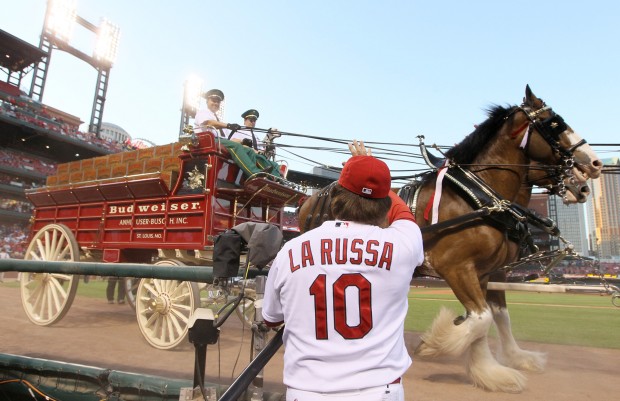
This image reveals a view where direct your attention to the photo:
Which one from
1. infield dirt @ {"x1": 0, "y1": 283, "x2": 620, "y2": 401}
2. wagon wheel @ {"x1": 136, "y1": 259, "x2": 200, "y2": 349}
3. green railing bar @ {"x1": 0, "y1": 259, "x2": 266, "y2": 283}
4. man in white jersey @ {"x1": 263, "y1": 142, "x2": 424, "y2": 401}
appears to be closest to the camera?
man in white jersey @ {"x1": 263, "y1": 142, "x2": 424, "y2": 401}

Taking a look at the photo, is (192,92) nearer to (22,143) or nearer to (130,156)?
(22,143)

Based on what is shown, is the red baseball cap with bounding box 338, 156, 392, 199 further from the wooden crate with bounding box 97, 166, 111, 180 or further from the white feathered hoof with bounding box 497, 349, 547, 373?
the wooden crate with bounding box 97, 166, 111, 180

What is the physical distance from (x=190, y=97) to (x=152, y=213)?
33.7 m

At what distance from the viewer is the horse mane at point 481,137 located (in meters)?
3.95

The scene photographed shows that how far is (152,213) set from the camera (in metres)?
5.34

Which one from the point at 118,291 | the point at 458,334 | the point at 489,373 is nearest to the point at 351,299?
the point at 458,334

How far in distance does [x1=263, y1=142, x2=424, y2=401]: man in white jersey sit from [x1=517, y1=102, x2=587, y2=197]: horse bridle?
2.94 m

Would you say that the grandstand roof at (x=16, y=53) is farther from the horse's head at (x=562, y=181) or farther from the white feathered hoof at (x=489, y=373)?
the white feathered hoof at (x=489, y=373)

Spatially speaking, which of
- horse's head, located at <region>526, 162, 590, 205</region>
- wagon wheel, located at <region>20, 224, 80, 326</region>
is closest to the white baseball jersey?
wagon wheel, located at <region>20, 224, 80, 326</region>

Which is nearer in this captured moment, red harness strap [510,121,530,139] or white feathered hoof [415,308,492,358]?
white feathered hoof [415,308,492,358]

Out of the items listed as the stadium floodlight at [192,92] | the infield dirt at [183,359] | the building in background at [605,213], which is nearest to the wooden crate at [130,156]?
the infield dirt at [183,359]

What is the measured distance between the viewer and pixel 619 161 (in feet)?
16.1

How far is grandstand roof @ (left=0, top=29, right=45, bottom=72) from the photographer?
1082 inches

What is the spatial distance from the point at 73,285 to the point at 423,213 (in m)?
3.55
